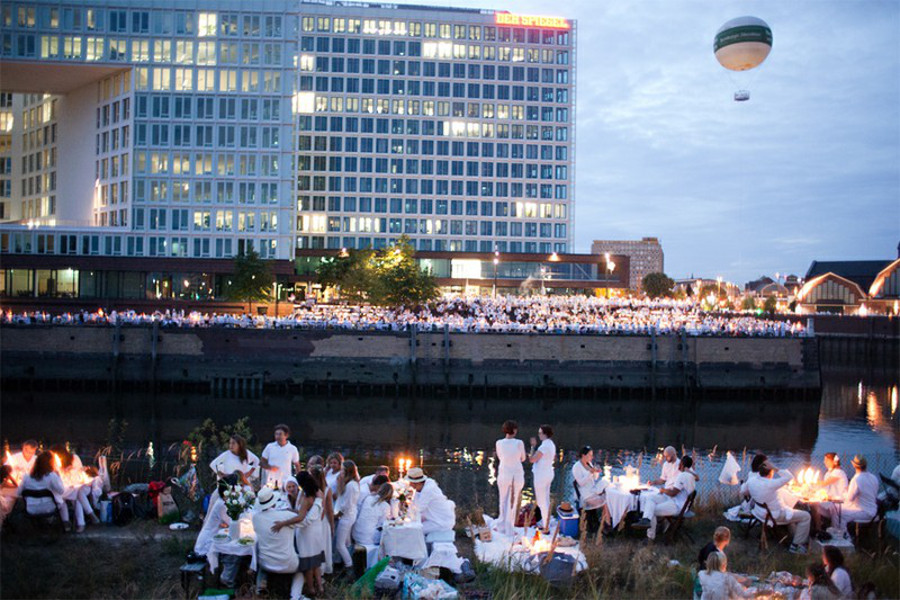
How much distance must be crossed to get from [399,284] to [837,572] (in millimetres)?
52822

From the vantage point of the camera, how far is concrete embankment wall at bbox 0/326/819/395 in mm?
45594

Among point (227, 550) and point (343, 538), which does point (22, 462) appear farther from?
point (343, 538)

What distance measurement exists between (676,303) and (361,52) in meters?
52.9

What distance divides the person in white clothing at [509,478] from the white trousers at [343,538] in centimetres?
295

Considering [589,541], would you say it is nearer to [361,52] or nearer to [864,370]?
[864,370]

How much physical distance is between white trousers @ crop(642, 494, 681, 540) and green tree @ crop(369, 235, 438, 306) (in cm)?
4795

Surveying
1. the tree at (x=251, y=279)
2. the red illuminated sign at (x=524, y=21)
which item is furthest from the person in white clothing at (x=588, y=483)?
the red illuminated sign at (x=524, y=21)

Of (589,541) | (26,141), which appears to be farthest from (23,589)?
(26,141)

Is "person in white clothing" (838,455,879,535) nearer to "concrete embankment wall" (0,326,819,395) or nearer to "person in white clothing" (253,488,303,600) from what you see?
"person in white clothing" (253,488,303,600)

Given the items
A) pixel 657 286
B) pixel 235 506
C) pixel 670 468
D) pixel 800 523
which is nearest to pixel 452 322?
pixel 670 468

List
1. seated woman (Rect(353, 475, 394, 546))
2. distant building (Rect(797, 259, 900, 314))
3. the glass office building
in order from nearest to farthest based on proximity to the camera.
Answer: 1. seated woman (Rect(353, 475, 394, 546))
2. the glass office building
3. distant building (Rect(797, 259, 900, 314))

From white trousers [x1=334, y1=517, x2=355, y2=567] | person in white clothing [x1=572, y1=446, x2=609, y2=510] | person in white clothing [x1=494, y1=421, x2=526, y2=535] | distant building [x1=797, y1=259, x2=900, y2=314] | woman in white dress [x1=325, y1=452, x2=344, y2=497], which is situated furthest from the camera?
distant building [x1=797, y1=259, x2=900, y2=314]

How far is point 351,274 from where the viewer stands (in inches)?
2739

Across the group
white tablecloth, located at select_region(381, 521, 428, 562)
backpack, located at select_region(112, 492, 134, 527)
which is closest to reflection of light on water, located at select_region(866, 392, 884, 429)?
white tablecloth, located at select_region(381, 521, 428, 562)
